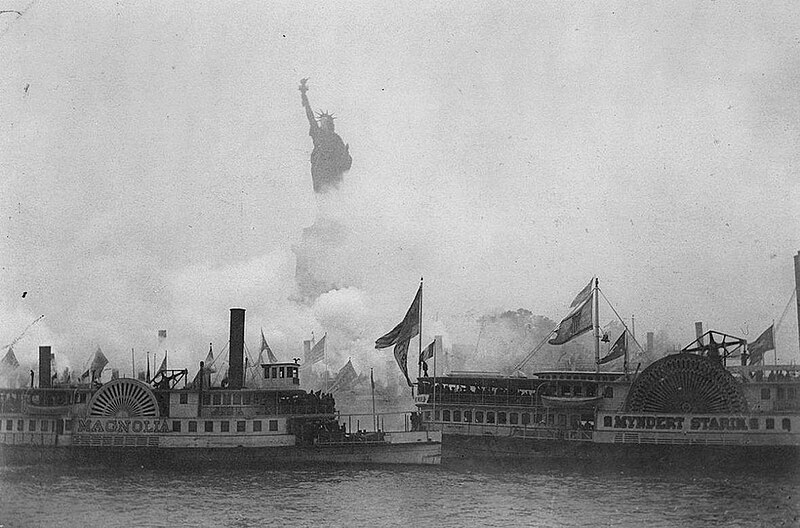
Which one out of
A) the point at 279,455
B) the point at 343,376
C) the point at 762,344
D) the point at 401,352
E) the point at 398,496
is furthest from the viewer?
the point at 343,376

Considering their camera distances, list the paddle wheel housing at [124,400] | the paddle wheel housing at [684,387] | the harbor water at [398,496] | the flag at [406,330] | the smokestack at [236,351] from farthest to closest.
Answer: the smokestack at [236,351], the paddle wheel housing at [124,400], the paddle wheel housing at [684,387], the flag at [406,330], the harbor water at [398,496]

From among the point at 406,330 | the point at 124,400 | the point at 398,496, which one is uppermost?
the point at 406,330

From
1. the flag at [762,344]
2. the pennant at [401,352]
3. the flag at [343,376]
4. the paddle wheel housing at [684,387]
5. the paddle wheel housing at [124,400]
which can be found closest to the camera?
the pennant at [401,352]

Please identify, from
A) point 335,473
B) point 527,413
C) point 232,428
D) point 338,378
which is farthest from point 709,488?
point 338,378

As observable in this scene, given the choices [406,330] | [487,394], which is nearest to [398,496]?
[406,330]

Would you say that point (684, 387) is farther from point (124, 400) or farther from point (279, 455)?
point (124, 400)

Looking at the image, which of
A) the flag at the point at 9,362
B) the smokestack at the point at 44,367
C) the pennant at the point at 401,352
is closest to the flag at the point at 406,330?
Result: the pennant at the point at 401,352

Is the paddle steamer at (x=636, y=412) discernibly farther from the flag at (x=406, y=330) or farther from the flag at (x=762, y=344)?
the flag at (x=406, y=330)
